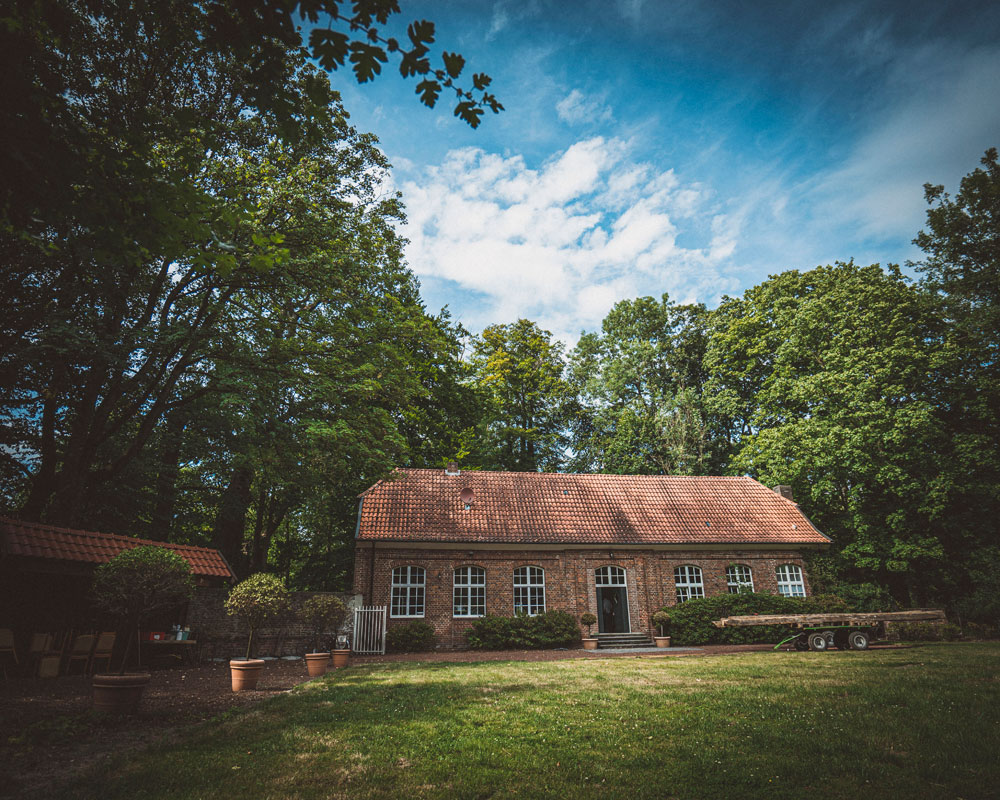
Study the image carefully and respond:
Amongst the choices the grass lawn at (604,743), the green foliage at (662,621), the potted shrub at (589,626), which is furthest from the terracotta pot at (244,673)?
the green foliage at (662,621)

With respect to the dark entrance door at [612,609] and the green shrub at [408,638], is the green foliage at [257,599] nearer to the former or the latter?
the green shrub at [408,638]

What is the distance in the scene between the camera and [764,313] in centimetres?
2595

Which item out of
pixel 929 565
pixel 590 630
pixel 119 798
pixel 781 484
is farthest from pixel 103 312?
pixel 929 565

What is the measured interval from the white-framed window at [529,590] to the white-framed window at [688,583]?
206 inches

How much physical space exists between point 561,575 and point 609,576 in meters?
1.94

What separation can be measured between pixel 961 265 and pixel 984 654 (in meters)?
14.6

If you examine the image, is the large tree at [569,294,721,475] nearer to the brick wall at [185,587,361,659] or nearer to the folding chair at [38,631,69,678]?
the brick wall at [185,587,361,659]

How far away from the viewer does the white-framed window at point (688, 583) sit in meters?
19.5

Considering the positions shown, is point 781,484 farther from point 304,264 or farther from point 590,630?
point 304,264

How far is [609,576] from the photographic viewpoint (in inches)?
760

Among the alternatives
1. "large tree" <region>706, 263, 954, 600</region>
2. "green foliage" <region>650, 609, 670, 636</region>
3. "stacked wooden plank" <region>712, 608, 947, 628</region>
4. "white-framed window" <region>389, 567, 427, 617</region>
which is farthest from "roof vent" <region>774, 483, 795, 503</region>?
"white-framed window" <region>389, 567, 427, 617</region>

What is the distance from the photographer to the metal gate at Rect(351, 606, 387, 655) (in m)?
15.9

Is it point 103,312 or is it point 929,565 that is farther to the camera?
point 929,565

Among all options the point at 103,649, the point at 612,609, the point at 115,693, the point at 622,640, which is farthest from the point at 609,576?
the point at 115,693
